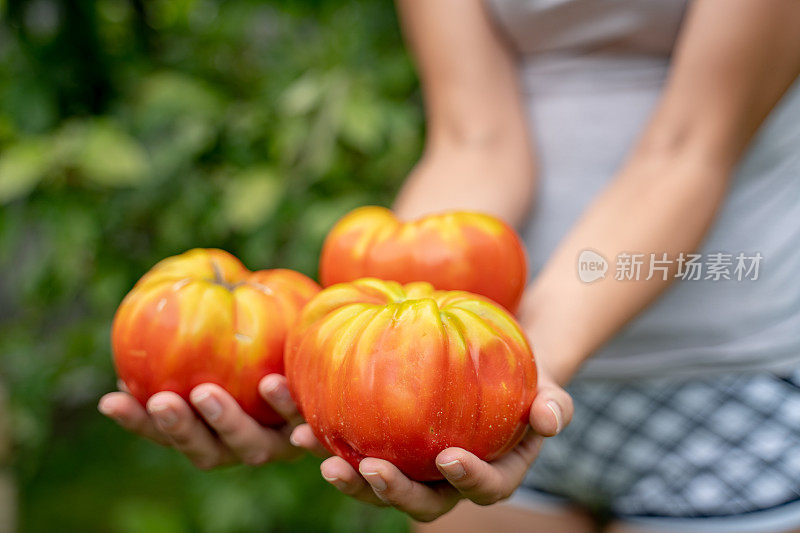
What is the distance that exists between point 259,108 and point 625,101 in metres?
0.63

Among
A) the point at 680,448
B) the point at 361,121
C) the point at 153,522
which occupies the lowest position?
the point at 153,522

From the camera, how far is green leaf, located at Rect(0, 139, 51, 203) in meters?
1.09

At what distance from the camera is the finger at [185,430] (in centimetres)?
63

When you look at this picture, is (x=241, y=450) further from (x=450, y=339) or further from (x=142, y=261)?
(x=142, y=261)

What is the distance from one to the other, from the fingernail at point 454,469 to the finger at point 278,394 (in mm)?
179

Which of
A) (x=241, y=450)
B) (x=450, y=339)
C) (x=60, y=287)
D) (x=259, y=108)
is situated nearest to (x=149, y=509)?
(x=60, y=287)

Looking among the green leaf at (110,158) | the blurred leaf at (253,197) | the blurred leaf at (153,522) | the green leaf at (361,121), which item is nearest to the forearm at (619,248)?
the green leaf at (361,121)

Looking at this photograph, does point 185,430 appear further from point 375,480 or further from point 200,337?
point 375,480

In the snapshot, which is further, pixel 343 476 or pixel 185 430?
pixel 185 430

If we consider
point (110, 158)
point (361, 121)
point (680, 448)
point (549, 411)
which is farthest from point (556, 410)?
point (110, 158)

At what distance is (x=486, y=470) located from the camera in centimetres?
54

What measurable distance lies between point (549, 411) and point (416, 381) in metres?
0.11

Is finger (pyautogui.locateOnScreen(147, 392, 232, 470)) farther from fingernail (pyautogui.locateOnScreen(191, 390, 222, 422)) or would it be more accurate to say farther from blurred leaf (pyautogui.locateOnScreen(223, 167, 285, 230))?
blurred leaf (pyautogui.locateOnScreen(223, 167, 285, 230))

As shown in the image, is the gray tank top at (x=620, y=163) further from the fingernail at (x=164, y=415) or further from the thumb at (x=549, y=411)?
the fingernail at (x=164, y=415)
